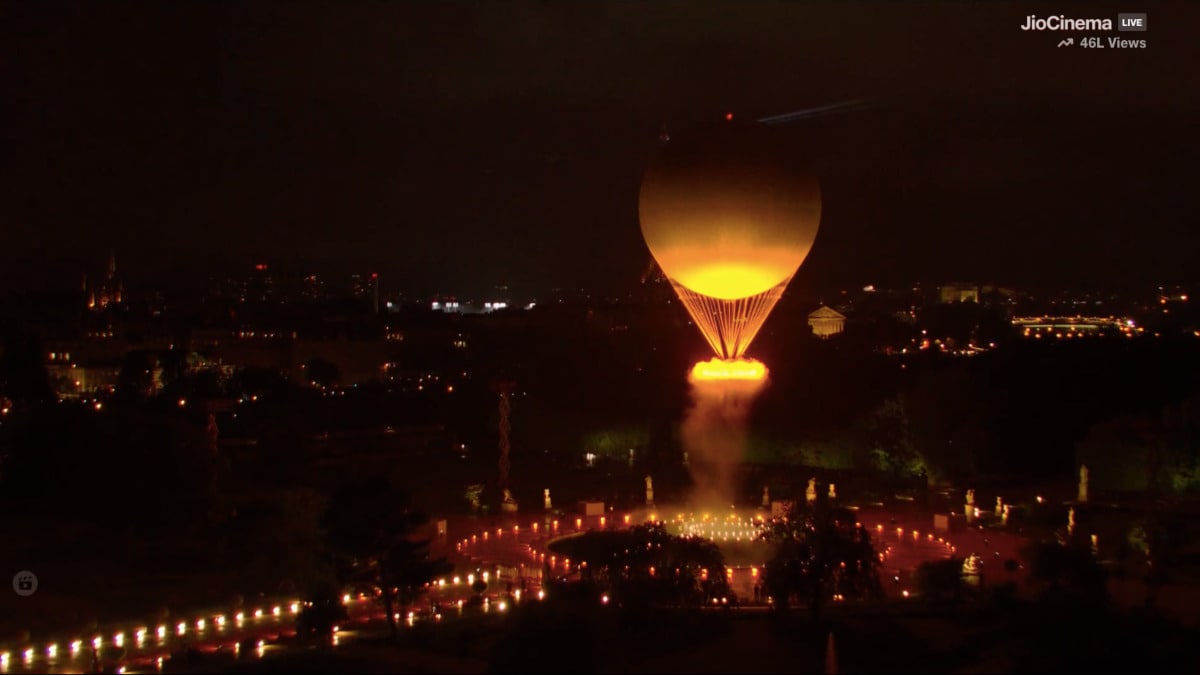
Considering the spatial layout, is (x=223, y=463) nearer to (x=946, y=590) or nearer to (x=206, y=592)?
(x=206, y=592)

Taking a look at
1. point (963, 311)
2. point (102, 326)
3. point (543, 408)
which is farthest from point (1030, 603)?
point (102, 326)

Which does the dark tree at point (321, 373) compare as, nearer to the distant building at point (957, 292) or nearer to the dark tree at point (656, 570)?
the dark tree at point (656, 570)

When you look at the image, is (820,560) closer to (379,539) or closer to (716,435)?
(379,539)

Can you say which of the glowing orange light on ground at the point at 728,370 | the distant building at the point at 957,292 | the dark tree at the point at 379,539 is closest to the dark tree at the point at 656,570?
the dark tree at the point at 379,539

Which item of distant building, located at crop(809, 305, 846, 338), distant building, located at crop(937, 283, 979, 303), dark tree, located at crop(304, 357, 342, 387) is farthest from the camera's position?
distant building, located at crop(937, 283, 979, 303)

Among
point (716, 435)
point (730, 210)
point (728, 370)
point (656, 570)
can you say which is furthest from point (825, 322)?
point (656, 570)

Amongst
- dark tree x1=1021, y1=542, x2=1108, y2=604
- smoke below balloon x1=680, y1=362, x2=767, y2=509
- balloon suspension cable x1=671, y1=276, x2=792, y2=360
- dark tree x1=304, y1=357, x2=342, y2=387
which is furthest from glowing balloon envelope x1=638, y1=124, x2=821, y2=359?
dark tree x1=304, y1=357, x2=342, y2=387

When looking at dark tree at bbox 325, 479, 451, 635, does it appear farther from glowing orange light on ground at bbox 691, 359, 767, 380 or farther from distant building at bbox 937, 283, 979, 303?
distant building at bbox 937, 283, 979, 303
